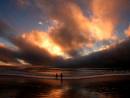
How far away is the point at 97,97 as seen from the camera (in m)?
30.4

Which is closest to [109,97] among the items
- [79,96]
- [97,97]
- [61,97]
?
[97,97]

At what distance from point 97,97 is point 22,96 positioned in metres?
9.53

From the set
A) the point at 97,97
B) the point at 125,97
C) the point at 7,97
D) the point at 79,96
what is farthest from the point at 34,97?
the point at 125,97

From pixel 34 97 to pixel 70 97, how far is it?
176 inches

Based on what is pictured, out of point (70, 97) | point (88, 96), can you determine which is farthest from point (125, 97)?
point (70, 97)

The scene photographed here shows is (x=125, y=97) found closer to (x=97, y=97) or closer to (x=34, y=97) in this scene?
(x=97, y=97)

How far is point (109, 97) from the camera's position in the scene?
30.3 metres

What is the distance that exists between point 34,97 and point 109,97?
368 inches

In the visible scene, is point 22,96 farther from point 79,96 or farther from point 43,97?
point 79,96

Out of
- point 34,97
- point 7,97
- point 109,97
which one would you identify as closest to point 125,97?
point 109,97

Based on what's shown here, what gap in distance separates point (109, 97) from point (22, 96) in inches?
434

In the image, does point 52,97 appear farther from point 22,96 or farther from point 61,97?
point 22,96

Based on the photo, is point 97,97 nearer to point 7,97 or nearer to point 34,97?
point 34,97

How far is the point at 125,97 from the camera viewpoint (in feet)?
100
